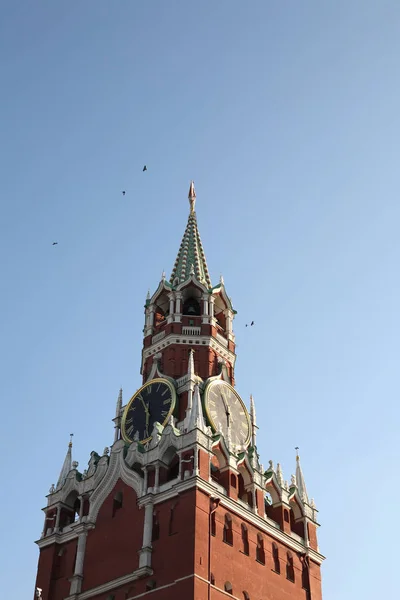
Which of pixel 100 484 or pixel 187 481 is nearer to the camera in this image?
pixel 187 481

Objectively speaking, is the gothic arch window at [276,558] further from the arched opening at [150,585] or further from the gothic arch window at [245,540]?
the arched opening at [150,585]

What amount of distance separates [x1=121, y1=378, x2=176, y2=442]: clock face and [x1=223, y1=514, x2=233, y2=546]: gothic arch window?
26.1 ft

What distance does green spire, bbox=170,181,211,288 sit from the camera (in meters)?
71.9

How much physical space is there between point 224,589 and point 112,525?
26.5 feet

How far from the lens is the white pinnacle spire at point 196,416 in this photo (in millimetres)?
56625

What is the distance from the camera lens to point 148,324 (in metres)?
70.2

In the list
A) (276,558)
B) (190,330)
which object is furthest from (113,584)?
(190,330)

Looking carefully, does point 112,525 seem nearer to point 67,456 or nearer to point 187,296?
point 67,456

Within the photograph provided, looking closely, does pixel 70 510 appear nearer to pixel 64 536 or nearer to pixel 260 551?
pixel 64 536

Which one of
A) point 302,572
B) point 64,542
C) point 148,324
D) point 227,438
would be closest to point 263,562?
point 302,572

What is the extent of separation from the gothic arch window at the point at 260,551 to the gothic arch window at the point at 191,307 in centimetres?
1850

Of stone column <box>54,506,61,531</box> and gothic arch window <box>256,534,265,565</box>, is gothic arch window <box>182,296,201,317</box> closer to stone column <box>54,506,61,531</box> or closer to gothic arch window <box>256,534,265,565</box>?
stone column <box>54,506,61,531</box>

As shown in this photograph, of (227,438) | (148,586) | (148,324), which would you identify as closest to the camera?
(148,586)

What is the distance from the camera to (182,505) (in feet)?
175
